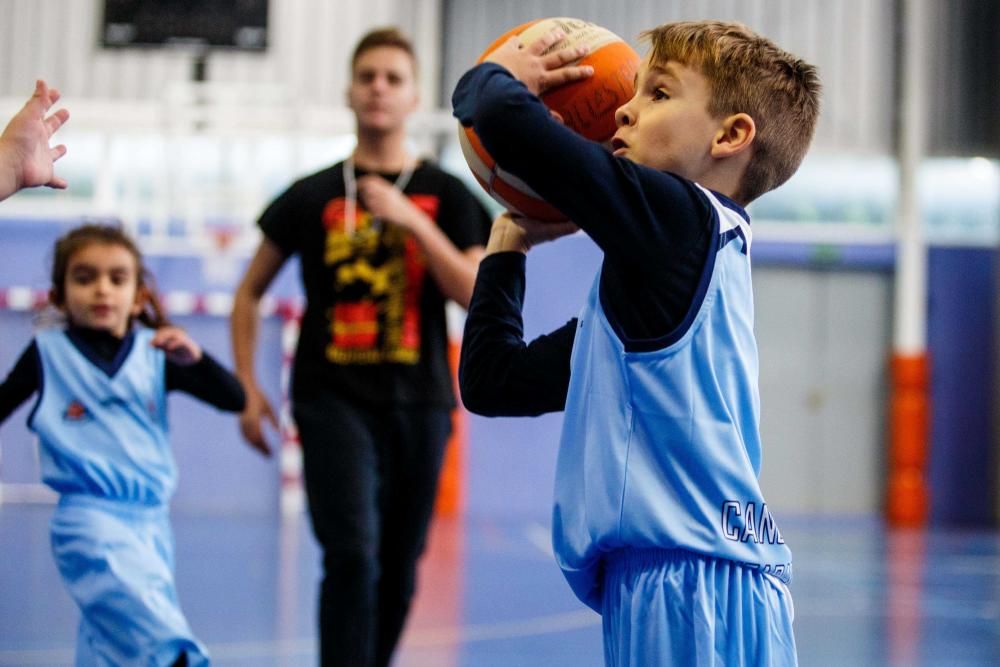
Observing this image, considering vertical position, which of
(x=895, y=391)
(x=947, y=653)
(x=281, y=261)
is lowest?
(x=947, y=653)

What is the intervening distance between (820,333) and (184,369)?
29.0 feet

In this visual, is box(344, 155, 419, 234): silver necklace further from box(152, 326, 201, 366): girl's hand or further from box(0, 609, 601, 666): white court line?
box(0, 609, 601, 666): white court line

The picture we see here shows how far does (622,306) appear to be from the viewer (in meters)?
1.45

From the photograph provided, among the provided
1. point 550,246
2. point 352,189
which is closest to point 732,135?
point 352,189

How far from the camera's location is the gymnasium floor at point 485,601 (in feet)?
13.9

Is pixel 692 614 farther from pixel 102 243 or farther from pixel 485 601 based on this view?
pixel 485 601

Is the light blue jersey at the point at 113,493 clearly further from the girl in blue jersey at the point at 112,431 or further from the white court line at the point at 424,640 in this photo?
the white court line at the point at 424,640

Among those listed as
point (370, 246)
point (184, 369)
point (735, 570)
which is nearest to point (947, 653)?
point (370, 246)

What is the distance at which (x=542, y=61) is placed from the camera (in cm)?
160

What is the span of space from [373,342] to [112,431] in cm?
69

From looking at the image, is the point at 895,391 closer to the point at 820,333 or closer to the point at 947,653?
the point at 820,333

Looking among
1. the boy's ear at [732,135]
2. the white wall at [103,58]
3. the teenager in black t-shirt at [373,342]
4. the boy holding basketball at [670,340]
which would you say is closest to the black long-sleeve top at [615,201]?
the boy holding basketball at [670,340]

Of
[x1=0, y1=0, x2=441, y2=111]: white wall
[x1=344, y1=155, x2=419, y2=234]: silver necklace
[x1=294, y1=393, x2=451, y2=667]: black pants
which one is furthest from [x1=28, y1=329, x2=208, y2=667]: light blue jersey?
[x1=0, y1=0, x2=441, y2=111]: white wall

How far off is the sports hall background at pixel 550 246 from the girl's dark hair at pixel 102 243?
477cm
